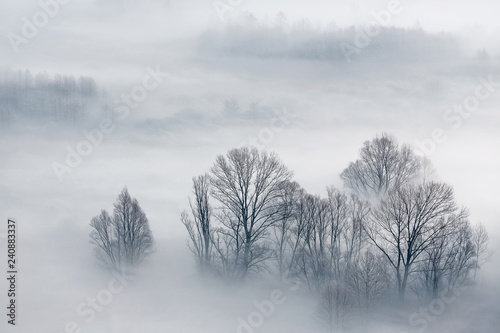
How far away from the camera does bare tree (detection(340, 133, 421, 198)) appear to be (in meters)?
90.6

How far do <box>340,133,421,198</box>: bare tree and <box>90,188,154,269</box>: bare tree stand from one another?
99.0ft

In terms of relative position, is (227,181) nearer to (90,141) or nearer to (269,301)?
(269,301)

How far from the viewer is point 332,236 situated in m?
74.8

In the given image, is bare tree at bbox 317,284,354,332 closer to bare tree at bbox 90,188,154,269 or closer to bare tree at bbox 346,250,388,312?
bare tree at bbox 346,250,388,312

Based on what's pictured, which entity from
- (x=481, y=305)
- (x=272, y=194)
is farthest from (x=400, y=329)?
(x=272, y=194)

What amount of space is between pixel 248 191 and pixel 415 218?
18715 mm

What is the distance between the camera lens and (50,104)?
191250 mm

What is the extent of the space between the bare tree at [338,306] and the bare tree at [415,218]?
21.4 feet

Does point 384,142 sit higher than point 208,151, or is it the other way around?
point 208,151

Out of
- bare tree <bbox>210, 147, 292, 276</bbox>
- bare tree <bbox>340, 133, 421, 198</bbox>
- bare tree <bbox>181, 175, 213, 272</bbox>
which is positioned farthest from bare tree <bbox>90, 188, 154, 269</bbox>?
bare tree <bbox>340, 133, 421, 198</bbox>

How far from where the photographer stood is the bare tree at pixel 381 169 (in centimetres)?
9055

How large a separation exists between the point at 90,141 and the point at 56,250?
105696 millimetres

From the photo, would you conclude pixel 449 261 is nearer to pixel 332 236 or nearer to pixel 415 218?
pixel 415 218

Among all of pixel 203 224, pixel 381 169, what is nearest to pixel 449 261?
pixel 381 169
